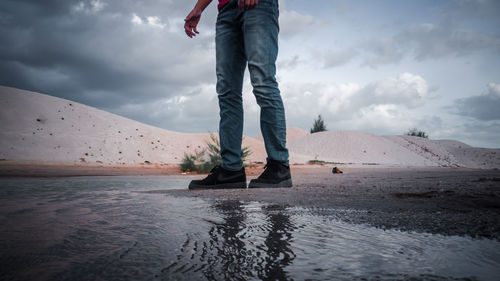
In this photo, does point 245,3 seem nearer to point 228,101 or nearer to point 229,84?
point 229,84

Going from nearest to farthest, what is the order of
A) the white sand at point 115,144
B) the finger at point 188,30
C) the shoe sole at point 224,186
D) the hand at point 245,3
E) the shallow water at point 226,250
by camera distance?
the shallow water at point 226,250, the hand at point 245,3, the shoe sole at point 224,186, the finger at point 188,30, the white sand at point 115,144

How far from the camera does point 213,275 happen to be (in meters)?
0.50

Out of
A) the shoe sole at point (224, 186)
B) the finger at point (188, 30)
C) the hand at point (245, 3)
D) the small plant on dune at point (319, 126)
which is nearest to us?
the hand at point (245, 3)

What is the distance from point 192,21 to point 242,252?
2.50m

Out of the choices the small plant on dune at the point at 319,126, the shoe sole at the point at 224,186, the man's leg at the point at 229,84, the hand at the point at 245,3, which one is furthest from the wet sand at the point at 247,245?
the small plant on dune at the point at 319,126

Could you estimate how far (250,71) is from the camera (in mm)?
2291

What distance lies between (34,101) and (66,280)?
50.3 feet

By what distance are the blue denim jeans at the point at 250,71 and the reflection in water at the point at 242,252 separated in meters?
1.35

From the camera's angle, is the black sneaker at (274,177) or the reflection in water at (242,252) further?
the black sneaker at (274,177)

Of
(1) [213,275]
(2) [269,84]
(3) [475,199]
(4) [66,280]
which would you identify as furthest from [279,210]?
(2) [269,84]

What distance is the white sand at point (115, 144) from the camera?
33.7 ft

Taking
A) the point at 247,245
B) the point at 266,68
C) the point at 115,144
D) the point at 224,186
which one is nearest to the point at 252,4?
the point at 266,68

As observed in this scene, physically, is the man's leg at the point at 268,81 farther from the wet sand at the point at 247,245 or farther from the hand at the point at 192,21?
the wet sand at the point at 247,245

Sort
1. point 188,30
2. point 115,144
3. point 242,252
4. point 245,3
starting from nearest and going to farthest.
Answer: point 242,252 < point 245,3 < point 188,30 < point 115,144
